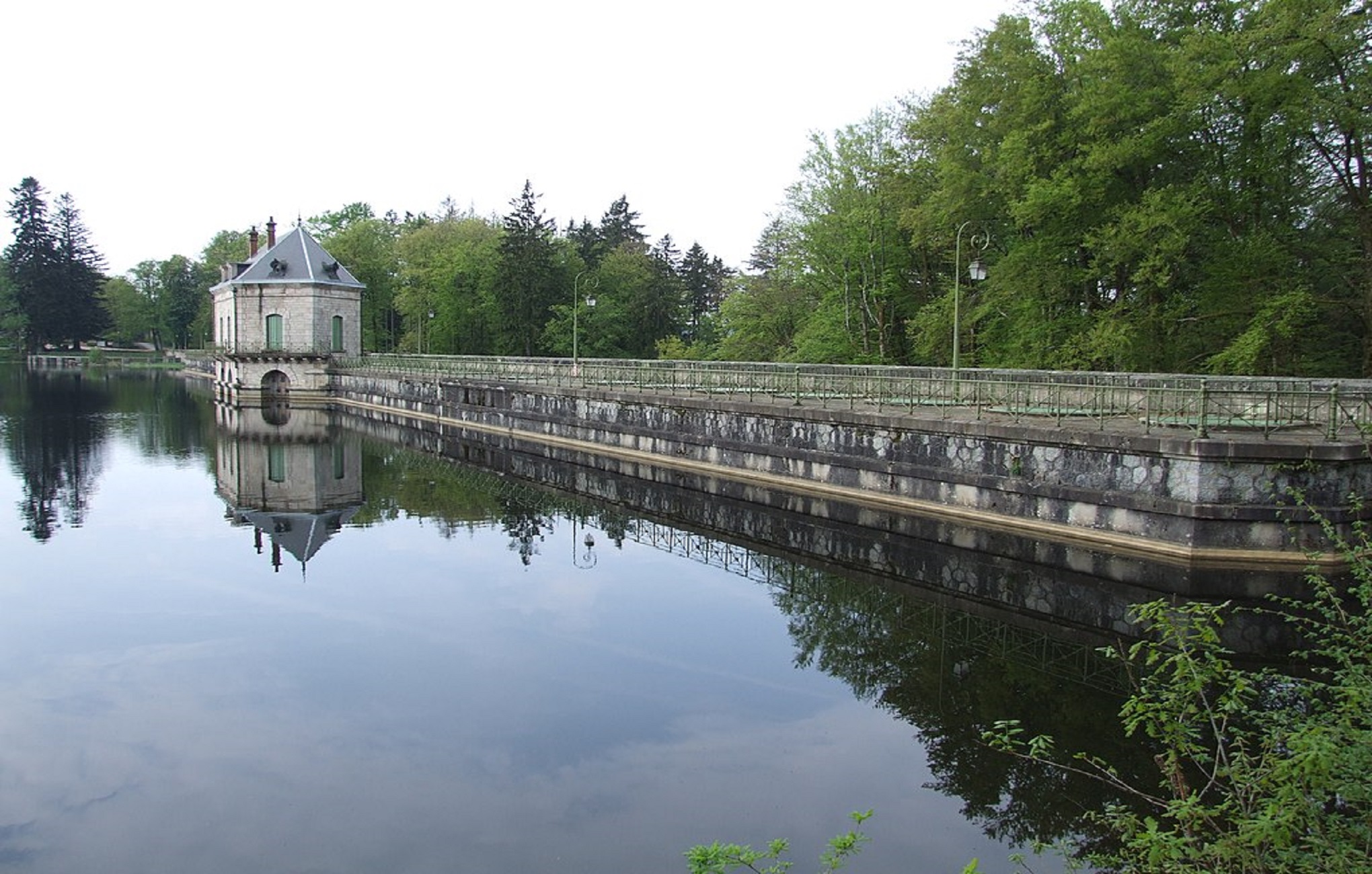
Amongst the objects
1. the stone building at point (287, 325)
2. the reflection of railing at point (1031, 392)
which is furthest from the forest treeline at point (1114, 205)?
the stone building at point (287, 325)

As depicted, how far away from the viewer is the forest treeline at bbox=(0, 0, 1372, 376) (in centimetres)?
2472

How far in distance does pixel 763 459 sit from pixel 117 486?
60.3ft

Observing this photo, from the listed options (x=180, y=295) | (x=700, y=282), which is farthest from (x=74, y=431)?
(x=180, y=295)

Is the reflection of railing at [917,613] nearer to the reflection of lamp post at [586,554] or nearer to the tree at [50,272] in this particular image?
the reflection of lamp post at [586,554]

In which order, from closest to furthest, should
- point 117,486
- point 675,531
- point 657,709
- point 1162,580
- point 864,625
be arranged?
point 657,709, point 864,625, point 1162,580, point 675,531, point 117,486

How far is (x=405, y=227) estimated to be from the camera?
3728 inches

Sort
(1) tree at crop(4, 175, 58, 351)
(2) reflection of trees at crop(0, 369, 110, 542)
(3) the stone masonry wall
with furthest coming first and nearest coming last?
(1) tree at crop(4, 175, 58, 351) < (2) reflection of trees at crop(0, 369, 110, 542) < (3) the stone masonry wall

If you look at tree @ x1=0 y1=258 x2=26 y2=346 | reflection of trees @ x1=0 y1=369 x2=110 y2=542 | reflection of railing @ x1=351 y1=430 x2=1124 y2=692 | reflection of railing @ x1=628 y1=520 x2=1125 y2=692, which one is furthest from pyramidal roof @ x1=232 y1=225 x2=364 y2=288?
tree @ x1=0 y1=258 x2=26 y2=346

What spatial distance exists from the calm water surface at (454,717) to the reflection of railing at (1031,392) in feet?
18.2

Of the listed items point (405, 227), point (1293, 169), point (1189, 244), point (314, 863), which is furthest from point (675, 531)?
point (405, 227)

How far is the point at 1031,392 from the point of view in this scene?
856 inches

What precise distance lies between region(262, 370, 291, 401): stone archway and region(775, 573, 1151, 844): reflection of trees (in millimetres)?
54333

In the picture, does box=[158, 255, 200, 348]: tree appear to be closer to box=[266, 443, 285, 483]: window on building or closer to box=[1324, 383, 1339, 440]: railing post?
box=[266, 443, 285, 483]: window on building

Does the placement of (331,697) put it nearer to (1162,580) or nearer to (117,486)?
(1162,580)
